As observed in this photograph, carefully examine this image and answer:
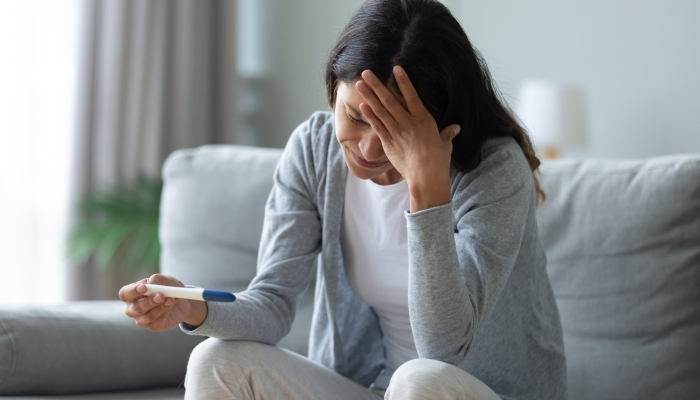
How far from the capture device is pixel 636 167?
138 centimetres

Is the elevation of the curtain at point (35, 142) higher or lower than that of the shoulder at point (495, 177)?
lower

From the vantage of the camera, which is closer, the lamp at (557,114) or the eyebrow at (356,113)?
the eyebrow at (356,113)

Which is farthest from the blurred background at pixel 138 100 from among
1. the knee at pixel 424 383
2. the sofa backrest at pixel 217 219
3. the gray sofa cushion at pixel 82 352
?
the knee at pixel 424 383

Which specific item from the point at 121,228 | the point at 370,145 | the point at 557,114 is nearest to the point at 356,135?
the point at 370,145

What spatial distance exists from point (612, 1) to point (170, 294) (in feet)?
6.50

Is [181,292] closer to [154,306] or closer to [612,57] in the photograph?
[154,306]

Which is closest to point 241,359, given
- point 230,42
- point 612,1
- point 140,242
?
point 140,242

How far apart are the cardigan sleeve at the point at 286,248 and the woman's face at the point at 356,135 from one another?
0.21 meters

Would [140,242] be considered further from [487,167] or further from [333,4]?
[487,167]

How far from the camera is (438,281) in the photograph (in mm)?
971

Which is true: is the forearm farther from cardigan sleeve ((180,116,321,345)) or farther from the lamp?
the lamp

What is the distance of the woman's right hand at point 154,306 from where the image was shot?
0.98 m

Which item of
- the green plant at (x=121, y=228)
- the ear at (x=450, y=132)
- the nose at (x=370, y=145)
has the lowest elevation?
the green plant at (x=121, y=228)

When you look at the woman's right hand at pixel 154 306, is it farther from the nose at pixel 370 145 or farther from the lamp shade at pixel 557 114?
the lamp shade at pixel 557 114
